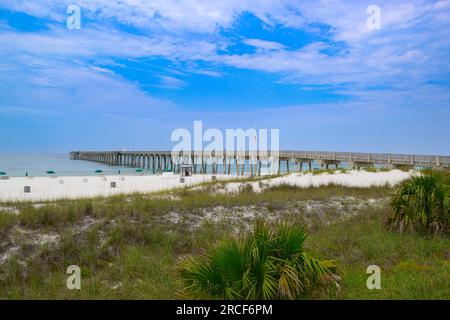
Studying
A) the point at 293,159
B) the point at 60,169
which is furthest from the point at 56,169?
the point at 293,159

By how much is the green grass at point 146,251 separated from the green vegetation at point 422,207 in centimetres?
41

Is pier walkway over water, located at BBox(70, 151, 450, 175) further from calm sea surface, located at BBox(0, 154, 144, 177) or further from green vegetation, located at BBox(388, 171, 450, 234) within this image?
green vegetation, located at BBox(388, 171, 450, 234)

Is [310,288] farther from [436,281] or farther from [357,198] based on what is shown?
[357,198]

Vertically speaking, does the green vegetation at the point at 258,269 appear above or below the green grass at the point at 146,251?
above

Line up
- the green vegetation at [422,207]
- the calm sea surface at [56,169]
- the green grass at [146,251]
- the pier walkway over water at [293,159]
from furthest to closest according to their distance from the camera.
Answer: the calm sea surface at [56,169]
the pier walkway over water at [293,159]
the green vegetation at [422,207]
the green grass at [146,251]

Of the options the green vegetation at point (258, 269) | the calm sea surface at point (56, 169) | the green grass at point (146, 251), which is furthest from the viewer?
the calm sea surface at point (56, 169)

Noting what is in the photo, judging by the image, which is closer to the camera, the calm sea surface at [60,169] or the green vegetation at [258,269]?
the green vegetation at [258,269]

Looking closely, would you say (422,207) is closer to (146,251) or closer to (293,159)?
(146,251)

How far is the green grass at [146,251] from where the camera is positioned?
23.6 ft

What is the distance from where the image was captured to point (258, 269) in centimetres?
625

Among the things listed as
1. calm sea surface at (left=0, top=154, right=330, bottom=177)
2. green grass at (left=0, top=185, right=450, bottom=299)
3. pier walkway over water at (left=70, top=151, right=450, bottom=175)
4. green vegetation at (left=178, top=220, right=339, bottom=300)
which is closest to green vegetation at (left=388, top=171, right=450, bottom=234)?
green grass at (left=0, top=185, right=450, bottom=299)

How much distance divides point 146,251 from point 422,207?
750 centimetres

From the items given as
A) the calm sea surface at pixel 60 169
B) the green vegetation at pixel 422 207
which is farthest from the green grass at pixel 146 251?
the calm sea surface at pixel 60 169

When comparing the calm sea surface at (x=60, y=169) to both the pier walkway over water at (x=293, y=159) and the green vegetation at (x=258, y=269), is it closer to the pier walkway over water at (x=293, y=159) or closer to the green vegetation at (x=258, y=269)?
the pier walkway over water at (x=293, y=159)
